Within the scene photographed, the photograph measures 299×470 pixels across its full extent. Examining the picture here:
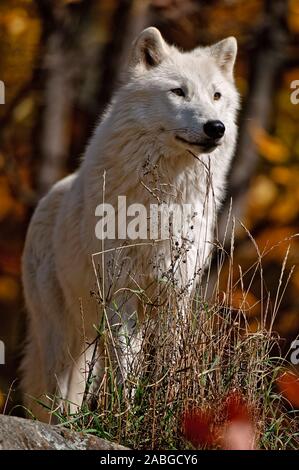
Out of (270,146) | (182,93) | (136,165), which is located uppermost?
(182,93)

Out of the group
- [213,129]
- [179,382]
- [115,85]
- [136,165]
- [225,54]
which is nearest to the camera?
[179,382]

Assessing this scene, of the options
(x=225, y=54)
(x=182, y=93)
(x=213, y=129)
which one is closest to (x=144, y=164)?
(x=213, y=129)

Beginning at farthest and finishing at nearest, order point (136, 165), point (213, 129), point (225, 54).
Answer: point (225, 54)
point (136, 165)
point (213, 129)

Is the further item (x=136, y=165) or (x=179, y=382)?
(x=136, y=165)

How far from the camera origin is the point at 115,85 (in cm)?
1059

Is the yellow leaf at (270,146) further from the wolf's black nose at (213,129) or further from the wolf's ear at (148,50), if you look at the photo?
the wolf's black nose at (213,129)

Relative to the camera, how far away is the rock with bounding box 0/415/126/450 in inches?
163

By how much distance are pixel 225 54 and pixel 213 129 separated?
42.9 inches

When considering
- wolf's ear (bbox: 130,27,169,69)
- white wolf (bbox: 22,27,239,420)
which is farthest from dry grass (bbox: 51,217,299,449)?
wolf's ear (bbox: 130,27,169,69)

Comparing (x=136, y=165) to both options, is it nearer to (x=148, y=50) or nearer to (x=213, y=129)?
(x=213, y=129)

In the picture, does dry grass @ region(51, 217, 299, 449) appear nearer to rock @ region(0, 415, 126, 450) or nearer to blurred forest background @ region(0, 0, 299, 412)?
rock @ region(0, 415, 126, 450)

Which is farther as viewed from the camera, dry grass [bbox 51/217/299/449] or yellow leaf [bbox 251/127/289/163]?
yellow leaf [bbox 251/127/289/163]

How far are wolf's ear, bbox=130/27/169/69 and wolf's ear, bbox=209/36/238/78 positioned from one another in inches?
15.1
